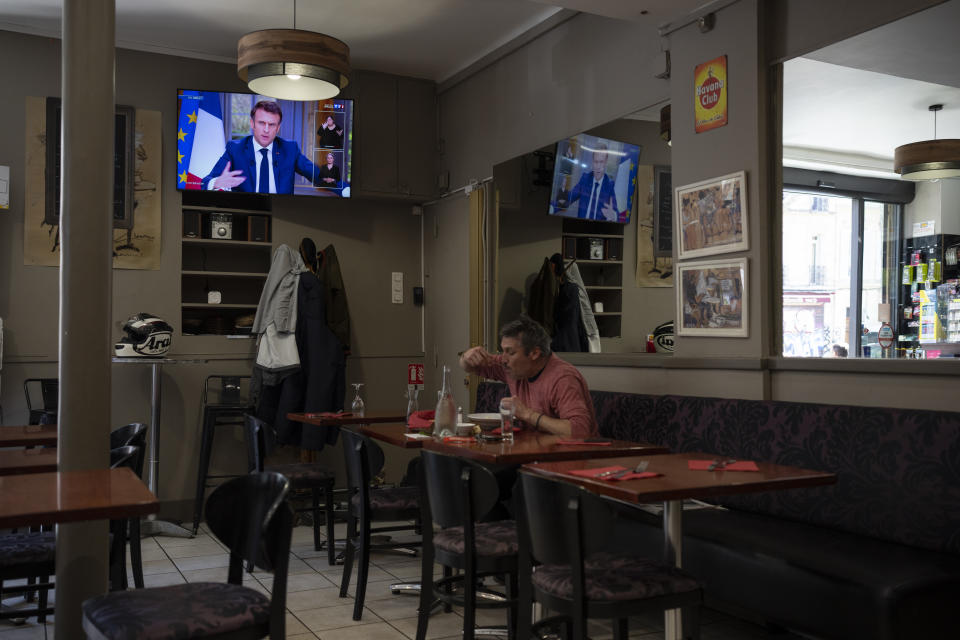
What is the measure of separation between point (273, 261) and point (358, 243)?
0.82m

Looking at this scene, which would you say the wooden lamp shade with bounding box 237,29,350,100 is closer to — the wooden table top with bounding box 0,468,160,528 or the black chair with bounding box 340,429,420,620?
the black chair with bounding box 340,429,420,620

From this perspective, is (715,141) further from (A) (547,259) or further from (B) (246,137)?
(B) (246,137)

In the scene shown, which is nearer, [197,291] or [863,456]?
[863,456]

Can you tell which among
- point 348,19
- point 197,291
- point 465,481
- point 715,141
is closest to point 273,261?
point 197,291

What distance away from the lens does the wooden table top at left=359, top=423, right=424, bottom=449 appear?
147 inches

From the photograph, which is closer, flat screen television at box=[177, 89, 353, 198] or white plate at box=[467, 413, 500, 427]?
white plate at box=[467, 413, 500, 427]

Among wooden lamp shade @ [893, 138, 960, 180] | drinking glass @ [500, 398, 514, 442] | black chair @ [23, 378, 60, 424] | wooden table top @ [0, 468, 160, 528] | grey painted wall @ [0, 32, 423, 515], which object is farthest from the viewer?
grey painted wall @ [0, 32, 423, 515]

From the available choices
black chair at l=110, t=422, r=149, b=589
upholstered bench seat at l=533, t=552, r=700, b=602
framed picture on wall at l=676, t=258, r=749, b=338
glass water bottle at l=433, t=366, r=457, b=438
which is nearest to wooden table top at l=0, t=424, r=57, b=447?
black chair at l=110, t=422, r=149, b=589

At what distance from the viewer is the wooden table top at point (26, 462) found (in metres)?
3.04

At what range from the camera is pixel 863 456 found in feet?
10.7

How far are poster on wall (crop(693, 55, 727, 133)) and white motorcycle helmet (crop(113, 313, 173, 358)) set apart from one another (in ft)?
12.2

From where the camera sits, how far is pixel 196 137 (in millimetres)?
6258

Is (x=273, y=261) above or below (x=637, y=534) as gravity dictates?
above

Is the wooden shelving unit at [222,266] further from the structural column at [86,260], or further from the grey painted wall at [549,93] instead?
the structural column at [86,260]
